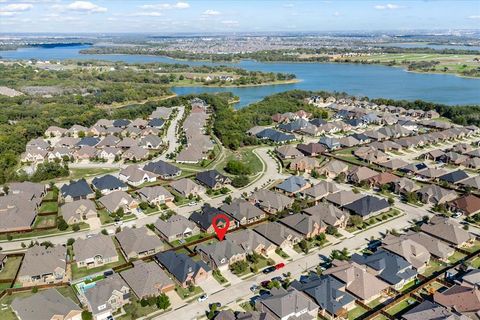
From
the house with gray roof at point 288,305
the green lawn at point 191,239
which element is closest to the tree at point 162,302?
the house with gray roof at point 288,305

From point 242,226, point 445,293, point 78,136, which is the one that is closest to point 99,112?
point 78,136

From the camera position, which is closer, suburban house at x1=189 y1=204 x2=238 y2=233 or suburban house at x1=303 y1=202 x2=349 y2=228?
suburban house at x1=189 y1=204 x2=238 y2=233

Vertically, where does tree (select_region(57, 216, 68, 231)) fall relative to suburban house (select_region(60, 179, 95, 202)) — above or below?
below

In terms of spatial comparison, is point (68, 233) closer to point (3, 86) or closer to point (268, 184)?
point (268, 184)

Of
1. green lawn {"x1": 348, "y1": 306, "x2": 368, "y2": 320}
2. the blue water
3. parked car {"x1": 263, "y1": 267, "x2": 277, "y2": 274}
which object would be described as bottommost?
green lawn {"x1": 348, "y1": 306, "x2": 368, "y2": 320}

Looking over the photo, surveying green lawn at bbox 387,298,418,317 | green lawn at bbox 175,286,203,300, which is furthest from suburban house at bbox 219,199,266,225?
green lawn at bbox 387,298,418,317

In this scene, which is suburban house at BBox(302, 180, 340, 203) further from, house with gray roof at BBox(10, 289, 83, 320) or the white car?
house with gray roof at BBox(10, 289, 83, 320)
